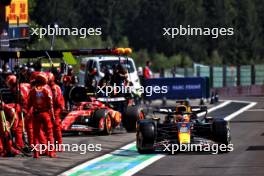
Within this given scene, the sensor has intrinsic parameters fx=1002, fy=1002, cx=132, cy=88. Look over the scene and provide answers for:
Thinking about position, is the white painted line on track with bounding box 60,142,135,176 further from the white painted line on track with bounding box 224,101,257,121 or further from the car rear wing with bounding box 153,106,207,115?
the white painted line on track with bounding box 224,101,257,121

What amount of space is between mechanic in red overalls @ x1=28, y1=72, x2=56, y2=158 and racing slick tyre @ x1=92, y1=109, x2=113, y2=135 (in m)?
4.63

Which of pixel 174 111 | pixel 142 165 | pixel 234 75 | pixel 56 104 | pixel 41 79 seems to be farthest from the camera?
pixel 234 75

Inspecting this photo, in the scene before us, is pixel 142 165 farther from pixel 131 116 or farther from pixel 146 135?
pixel 131 116

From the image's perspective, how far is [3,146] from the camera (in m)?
19.6

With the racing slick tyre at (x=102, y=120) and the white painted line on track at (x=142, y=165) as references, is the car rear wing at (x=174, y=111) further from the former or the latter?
the racing slick tyre at (x=102, y=120)

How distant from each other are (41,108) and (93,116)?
16.0 ft

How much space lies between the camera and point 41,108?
61.9 feet

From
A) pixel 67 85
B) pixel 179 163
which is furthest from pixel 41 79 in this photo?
pixel 67 85

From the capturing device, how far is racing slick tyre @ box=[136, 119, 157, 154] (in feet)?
61.7

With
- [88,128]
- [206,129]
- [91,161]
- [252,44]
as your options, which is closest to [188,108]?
[206,129]

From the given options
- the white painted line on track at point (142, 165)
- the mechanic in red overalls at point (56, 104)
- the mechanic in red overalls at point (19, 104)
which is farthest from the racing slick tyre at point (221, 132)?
the mechanic in red overalls at point (19, 104)

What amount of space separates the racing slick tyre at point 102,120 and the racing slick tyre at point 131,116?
0.68 meters

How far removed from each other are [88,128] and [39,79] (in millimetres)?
5125

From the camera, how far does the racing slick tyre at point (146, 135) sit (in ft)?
61.7
